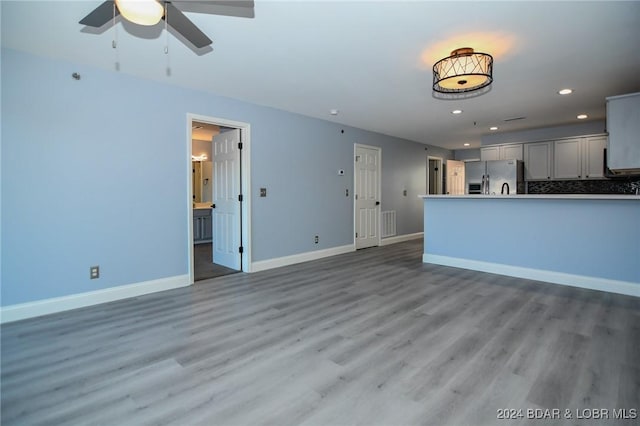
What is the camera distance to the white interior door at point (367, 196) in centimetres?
658

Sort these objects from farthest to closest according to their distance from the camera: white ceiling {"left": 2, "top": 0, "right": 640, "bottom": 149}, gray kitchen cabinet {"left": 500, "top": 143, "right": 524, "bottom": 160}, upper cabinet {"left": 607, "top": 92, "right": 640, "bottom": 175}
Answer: gray kitchen cabinet {"left": 500, "top": 143, "right": 524, "bottom": 160}
upper cabinet {"left": 607, "top": 92, "right": 640, "bottom": 175}
white ceiling {"left": 2, "top": 0, "right": 640, "bottom": 149}

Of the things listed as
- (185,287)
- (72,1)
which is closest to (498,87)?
(72,1)

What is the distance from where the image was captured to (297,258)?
536 cm

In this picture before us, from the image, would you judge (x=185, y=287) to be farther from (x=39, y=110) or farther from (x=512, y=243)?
(x=512, y=243)

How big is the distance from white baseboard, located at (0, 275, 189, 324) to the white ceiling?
2349 mm

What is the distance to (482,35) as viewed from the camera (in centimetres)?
273

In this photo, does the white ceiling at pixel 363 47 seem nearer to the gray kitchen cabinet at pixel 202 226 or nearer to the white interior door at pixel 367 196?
the white interior door at pixel 367 196

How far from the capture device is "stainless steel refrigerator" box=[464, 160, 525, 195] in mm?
6551

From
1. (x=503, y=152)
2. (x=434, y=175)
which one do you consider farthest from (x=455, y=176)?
(x=503, y=152)

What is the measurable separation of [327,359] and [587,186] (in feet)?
21.9

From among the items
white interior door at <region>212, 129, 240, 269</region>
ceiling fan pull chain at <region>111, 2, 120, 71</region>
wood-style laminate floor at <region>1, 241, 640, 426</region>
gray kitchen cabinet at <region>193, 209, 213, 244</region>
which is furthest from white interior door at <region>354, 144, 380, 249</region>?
ceiling fan pull chain at <region>111, 2, 120, 71</region>

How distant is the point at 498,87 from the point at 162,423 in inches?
187

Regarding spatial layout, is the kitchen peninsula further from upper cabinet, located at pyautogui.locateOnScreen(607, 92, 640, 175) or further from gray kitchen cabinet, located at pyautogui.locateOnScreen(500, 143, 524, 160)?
gray kitchen cabinet, located at pyautogui.locateOnScreen(500, 143, 524, 160)

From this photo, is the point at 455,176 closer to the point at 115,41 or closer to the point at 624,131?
the point at 624,131
